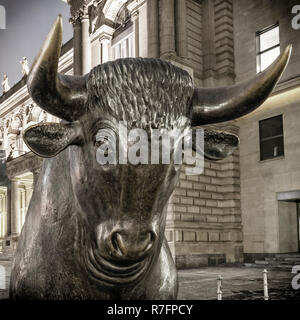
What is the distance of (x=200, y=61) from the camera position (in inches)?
795

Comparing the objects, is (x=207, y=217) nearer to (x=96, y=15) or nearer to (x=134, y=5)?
(x=134, y=5)

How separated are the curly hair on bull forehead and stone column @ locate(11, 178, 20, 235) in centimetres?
3245

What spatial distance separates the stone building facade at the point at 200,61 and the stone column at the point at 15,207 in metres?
14.3

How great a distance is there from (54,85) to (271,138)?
17916 millimetres

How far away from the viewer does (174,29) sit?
18.8 m

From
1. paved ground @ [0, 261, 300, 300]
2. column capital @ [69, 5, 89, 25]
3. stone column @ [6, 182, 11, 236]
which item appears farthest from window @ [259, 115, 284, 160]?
stone column @ [6, 182, 11, 236]

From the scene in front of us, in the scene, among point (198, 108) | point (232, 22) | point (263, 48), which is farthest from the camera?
point (232, 22)

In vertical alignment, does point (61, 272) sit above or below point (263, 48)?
below

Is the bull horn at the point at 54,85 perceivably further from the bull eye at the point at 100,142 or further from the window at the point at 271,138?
the window at the point at 271,138

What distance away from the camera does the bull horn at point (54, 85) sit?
150 cm

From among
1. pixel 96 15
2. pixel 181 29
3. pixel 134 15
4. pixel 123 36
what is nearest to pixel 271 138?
pixel 181 29

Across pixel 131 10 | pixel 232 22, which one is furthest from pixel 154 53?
pixel 232 22
